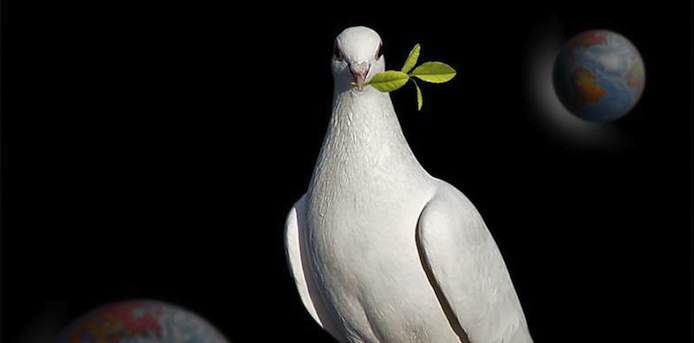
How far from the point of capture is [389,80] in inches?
168

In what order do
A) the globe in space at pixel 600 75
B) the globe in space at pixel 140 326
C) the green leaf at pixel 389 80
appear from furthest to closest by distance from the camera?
the globe in space at pixel 600 75, the green leaf at pixel 389 80, the globe in space at pixel 140 326

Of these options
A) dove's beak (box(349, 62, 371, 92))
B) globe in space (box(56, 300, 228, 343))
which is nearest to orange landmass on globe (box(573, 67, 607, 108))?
dove's beak (box(349, 62, 371, 92))

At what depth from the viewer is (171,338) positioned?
416cm

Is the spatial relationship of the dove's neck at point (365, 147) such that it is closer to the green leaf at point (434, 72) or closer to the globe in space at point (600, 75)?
the green leaf at point (434, 72)

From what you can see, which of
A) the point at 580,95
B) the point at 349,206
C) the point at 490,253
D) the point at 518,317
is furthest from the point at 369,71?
the point at 580,95

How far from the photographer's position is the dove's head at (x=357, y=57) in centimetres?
420

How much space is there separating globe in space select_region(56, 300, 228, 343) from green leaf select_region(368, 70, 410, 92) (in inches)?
42.6

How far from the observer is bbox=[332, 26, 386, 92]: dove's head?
420 centimetres

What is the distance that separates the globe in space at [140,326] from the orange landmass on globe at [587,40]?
3023mm

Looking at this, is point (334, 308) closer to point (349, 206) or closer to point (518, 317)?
point (349, 206)

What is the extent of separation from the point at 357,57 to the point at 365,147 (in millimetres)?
347

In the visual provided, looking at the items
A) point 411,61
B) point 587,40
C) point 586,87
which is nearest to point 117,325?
point 411,61

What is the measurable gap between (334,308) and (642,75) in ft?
9.18

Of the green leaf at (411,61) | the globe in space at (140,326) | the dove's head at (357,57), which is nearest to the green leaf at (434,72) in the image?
the green leaf at (411,61)
